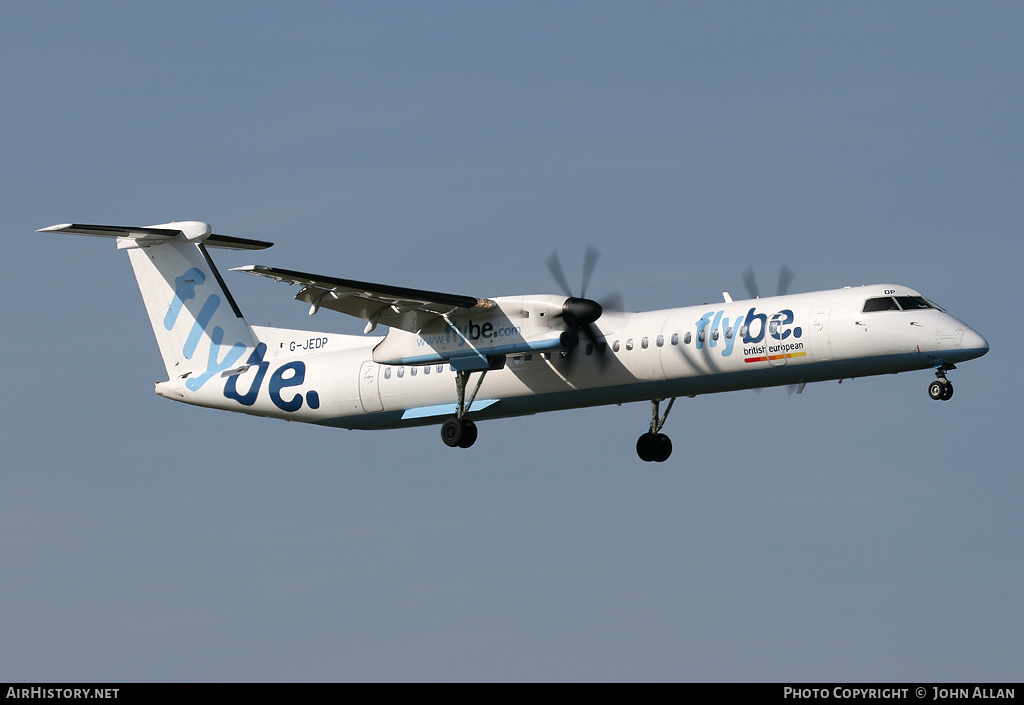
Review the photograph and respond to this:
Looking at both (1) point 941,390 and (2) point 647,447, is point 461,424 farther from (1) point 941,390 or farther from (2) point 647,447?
(1) point 941,390

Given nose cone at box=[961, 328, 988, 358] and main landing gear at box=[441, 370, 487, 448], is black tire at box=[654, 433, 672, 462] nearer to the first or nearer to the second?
main landing gear at box=[441, 370, 487, 448]

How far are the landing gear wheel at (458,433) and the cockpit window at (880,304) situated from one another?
7840mm

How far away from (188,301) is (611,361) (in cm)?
1041

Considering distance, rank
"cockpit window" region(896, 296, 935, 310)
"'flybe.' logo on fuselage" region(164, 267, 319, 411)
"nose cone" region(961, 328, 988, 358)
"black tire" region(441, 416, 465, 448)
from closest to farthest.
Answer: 1. "nose cone" region(961, 328, 988, 358)
2. "cockpit window" region(896, 296, 935, 310)
3. "black tire" region(441, 416, 465, 448)
4. "'flybe.' logo on fuselage" region(164, 267, 319, 411)

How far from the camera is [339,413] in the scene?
30141 mm

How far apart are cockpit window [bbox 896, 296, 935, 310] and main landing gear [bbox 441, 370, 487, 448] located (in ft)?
25.6

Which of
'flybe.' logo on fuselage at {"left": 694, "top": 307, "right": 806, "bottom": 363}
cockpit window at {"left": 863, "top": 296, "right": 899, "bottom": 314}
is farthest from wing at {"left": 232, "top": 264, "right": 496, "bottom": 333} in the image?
cockpit window at {"left": 863, "top": 296, "right": 899, "bottom": 314}

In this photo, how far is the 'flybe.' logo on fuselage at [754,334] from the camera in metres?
25.2

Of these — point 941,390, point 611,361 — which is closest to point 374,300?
point 611,361

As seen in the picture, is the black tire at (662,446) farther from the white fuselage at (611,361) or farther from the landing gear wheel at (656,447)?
the white fuselage at (611,361)

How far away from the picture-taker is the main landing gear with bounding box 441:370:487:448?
27938 mm

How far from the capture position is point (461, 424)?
2802 cm
